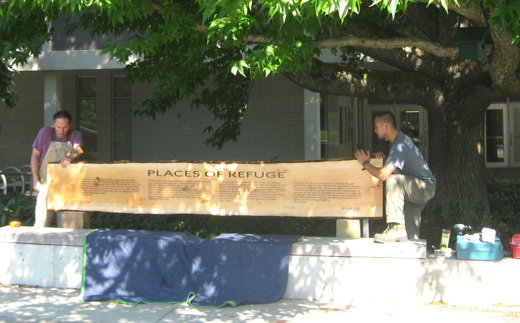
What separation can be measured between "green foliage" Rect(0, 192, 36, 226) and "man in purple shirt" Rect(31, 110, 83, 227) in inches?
45.4

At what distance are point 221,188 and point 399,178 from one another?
6.48 ft

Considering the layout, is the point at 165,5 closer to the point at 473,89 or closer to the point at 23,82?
the point at 473,89

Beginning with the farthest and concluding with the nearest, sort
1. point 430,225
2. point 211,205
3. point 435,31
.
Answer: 1. point 435,31
2. point 430,225
3. point 211,205

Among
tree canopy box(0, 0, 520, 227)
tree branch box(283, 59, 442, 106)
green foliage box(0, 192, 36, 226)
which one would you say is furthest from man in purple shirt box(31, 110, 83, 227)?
tree branch box(283, 59, 442, 106)

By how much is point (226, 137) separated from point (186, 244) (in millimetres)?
4050

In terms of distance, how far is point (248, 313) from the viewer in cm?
596

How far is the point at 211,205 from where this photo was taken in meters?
7.02

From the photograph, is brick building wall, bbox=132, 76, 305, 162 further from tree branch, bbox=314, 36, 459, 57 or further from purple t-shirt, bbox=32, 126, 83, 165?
tree branch, bbox=314, 36, 459, 57

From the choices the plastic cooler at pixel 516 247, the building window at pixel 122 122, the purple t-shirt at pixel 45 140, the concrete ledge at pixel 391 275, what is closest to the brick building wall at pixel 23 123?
the building window at pixel 122 122

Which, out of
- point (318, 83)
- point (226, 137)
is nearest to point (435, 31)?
point (318, 83)

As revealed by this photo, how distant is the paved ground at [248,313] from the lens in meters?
5.75

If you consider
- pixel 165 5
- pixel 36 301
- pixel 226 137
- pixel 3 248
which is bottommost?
pixel 36 301

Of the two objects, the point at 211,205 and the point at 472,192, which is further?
the point at 472,192

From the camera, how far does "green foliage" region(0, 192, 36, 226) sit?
342 inches
